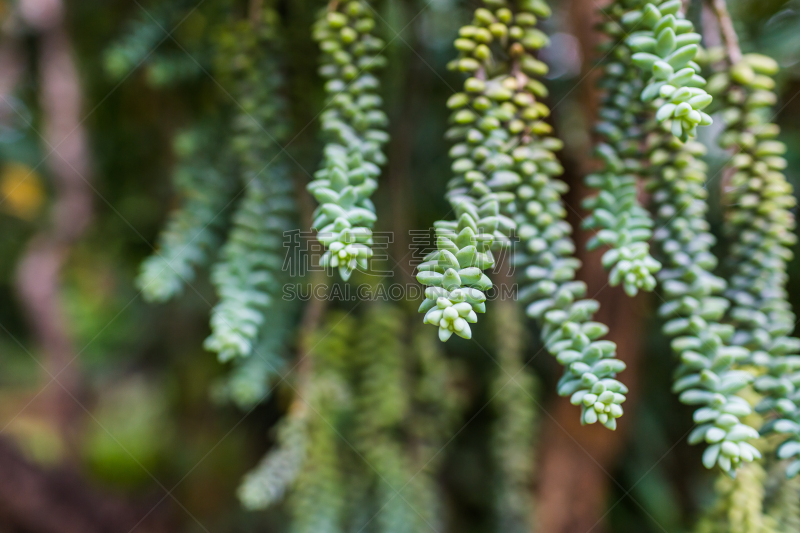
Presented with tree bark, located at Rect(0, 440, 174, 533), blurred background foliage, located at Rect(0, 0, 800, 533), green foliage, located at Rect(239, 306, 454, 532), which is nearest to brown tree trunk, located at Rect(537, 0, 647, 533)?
blurred background foliage, located at Rect(0, 0, 800, 533)

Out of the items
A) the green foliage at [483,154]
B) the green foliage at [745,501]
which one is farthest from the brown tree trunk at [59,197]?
the green foliage at [745,501]

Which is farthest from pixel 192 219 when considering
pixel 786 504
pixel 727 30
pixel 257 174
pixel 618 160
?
pixel 786 504

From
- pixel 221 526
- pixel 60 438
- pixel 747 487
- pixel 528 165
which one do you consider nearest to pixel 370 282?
pixel 528 165

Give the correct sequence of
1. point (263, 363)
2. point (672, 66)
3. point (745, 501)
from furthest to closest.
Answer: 1. point (263, 363)
2. point (745, 501)
3. point (672, 66)

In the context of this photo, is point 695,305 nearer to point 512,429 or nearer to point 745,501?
point 745,501

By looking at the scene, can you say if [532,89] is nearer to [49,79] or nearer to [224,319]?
[224,319]

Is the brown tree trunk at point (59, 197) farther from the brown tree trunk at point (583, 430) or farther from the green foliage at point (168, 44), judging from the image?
the brown tree trunk at point (583, 430)
